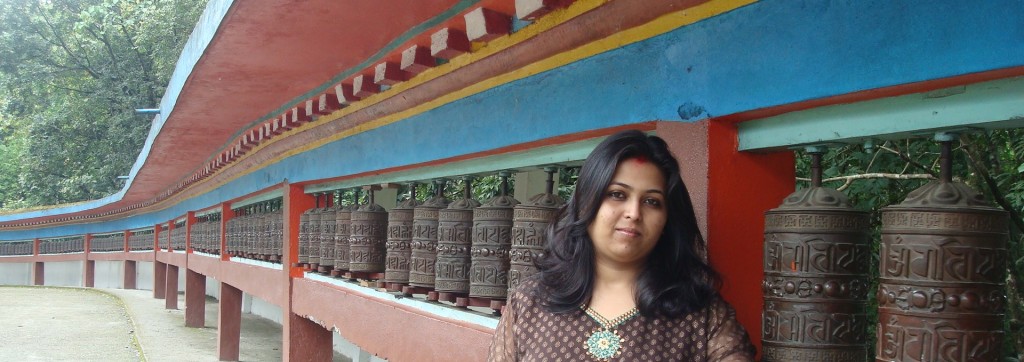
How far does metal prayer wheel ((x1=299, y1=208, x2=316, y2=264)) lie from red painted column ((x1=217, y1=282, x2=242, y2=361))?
173 inches

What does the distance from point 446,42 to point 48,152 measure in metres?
27.0

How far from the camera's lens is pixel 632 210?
1.90 meters

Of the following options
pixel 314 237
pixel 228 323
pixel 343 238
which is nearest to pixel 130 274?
pixel 228 323

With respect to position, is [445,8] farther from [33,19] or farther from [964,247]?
[33,19]

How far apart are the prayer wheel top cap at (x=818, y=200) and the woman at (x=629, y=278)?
0.22 m

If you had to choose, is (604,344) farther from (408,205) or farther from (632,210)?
(408,205)

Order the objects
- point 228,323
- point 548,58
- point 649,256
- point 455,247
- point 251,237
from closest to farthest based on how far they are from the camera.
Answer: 1. point 649,256
2. point 548,58
3. point 455,247
4. point 251,237
5. point 228,323

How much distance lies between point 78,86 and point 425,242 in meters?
25.9

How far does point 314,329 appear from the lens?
6215mm

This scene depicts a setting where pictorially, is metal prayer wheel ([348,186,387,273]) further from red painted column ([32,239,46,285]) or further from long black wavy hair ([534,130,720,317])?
red painted column ([32,239,46,285])

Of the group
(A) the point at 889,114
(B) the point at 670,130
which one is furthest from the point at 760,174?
(A) the point at 889,114

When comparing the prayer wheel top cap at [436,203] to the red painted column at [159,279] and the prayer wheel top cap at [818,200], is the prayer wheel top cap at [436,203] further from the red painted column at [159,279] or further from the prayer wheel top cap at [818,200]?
the red painted column at [159,279]

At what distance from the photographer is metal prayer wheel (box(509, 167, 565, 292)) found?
2.92m

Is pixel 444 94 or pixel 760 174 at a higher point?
pixel 444 94
